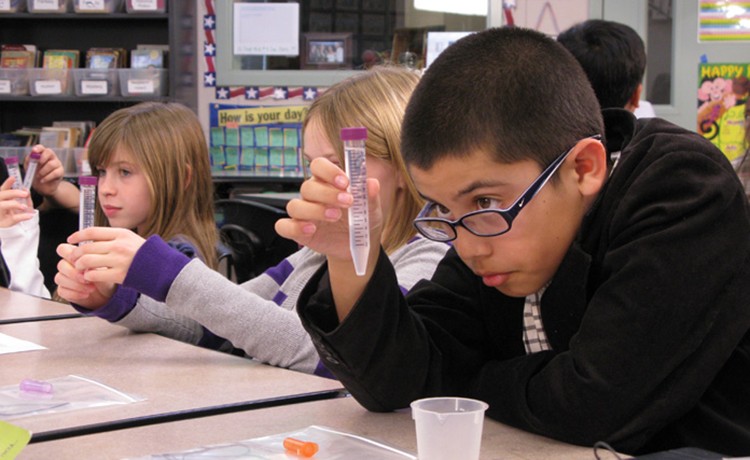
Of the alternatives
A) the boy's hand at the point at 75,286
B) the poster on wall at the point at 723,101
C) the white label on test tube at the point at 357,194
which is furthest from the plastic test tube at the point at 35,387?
the poster on wall at the point at 723,101

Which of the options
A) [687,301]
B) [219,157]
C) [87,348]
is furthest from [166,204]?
[219,157]

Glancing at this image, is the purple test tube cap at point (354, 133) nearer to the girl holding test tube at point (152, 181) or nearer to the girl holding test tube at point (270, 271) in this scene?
the girl holding test tube at point (270, 271)

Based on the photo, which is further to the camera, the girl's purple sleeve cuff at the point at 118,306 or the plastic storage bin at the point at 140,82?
the plastic storage bin at the point at 140,82

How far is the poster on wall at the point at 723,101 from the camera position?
4312 millimetres

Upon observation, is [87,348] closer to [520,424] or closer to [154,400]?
[154,400]

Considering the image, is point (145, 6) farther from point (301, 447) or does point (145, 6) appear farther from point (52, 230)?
point (301, 447)

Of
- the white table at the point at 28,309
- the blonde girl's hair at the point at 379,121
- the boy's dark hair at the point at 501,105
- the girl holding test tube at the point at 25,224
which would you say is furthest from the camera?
the girl holding test tube at the point at 25,224

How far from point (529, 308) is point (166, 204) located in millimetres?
1274

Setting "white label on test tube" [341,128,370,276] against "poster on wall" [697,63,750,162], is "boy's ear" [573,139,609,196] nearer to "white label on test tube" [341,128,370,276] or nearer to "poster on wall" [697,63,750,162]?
"white label on test tube" [341,128,370,276]

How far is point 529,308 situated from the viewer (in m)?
1.13

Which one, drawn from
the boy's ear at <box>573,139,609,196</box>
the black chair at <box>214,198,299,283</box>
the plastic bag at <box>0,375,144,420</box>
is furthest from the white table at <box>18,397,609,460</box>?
the black chair at <box>214,198,299,283</box>

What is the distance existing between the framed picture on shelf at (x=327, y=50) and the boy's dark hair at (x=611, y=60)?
1.94 metres

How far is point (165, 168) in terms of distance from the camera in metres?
2.21

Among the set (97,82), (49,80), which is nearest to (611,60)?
(97,82)
